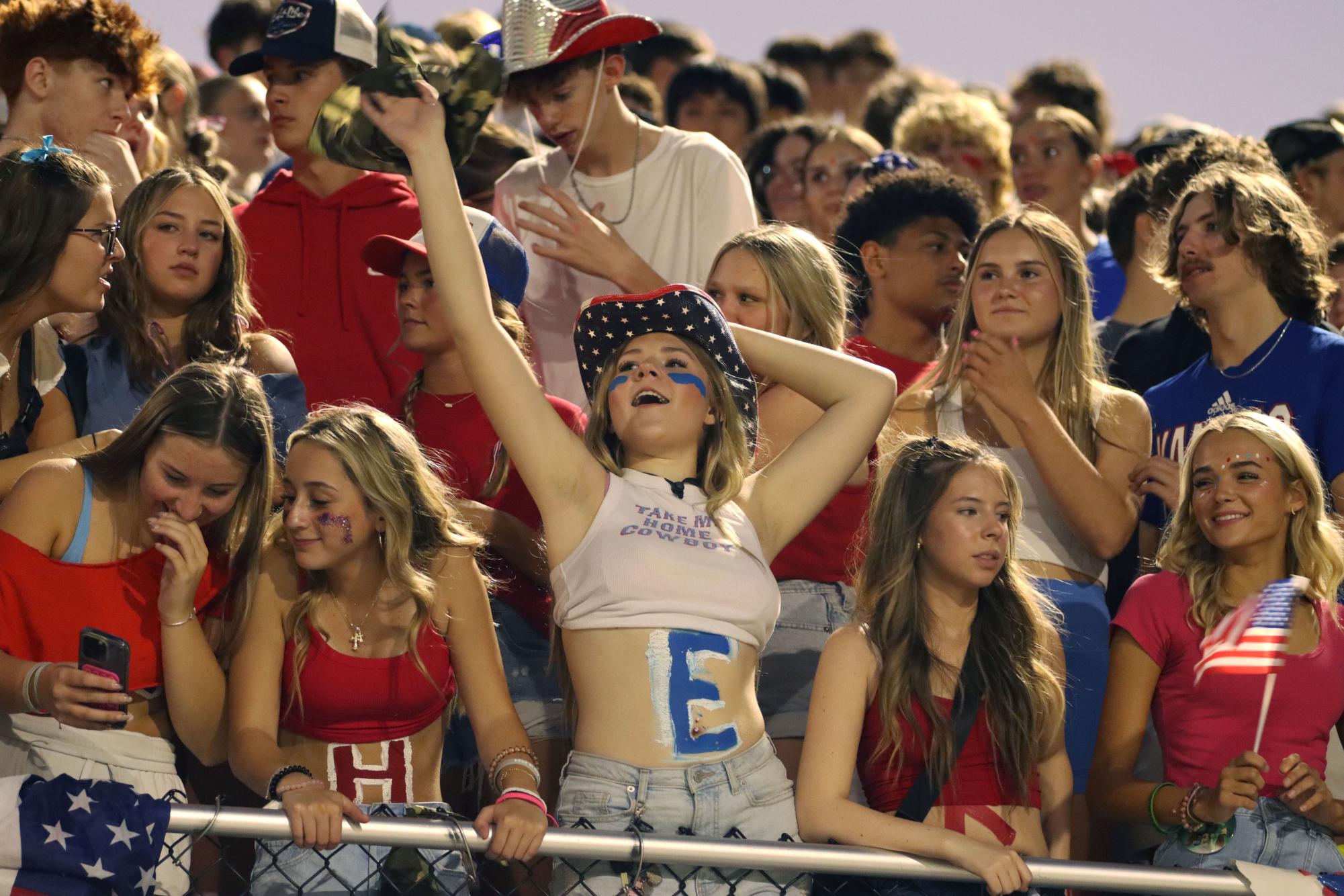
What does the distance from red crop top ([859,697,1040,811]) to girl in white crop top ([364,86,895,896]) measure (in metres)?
0.19

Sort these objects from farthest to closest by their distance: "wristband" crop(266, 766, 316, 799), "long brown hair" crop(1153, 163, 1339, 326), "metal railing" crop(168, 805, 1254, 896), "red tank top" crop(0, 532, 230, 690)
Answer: "long brown hair" crop(1153, 163, 1339, 326) < "red tank top" crop(0, 532, 230, 690) < "wristband" crop(266, 766, 316, 799) < "metal railing" crop(168, 805, 1254, 896)

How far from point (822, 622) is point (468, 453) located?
0.98 metres

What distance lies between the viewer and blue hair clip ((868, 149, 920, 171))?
5930 millimetres

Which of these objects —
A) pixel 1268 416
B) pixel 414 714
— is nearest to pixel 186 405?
pixel 414 714

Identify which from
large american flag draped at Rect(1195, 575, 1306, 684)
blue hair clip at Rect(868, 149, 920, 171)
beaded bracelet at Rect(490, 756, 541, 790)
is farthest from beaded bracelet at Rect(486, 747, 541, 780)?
blue hair clip at Rect(868, 149, 920, 171)

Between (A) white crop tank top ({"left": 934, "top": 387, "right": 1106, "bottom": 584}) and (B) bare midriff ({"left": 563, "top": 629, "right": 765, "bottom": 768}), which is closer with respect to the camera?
(B) bare midriff ({"left": 563, "top": 629, "right": 765, "bottom": 768})

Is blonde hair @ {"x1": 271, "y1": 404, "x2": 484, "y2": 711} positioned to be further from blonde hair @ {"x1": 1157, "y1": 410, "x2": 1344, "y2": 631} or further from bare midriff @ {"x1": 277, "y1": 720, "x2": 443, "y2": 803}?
blonde hair @ {"x1": 1157, "y1": 410, "x2": 1344, "y2": 631}

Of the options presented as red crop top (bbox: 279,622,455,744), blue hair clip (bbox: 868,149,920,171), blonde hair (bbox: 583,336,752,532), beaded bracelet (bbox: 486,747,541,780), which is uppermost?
blue hair clip (bbox: 868,149,920,171)

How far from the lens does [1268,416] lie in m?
4.11

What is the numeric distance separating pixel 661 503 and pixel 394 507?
0.59 meters

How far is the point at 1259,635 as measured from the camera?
358cm

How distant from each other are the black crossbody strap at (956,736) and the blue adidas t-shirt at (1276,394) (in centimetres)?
108

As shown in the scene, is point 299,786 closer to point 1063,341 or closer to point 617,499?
point 617,499

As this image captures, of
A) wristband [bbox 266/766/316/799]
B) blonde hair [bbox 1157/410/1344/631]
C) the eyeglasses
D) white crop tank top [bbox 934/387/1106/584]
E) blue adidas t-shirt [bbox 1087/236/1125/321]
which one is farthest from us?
blue adidas t-shirt [bbox 1087/236/1125/321]
